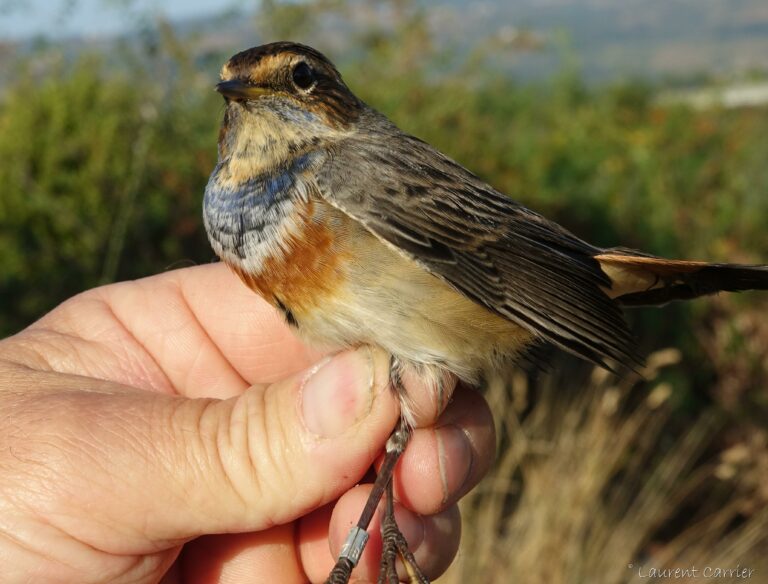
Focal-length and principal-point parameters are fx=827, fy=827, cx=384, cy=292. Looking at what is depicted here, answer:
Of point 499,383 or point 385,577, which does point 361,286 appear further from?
point 499,383

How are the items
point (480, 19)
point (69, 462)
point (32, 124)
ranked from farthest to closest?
point (480, 19) → point (32, 124) → point (69, 462)

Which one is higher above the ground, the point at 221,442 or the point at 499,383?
the point at 221,442

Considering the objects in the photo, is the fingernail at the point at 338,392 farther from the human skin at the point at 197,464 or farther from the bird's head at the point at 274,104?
the bird's head at the point at 274,104

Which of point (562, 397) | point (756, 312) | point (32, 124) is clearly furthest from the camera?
point (756, 312)

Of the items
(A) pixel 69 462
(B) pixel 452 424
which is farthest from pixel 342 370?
(A) pixel 69 462

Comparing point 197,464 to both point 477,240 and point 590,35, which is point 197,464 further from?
point 590,35

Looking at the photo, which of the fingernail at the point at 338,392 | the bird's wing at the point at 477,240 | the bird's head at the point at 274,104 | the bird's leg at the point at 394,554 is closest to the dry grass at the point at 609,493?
the bird's wing at the point at 477,240
